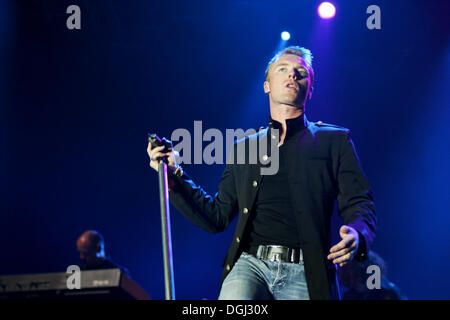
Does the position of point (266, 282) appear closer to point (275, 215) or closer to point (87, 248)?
point (275, 215)

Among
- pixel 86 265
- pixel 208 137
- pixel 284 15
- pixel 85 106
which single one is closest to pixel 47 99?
pixel 85 106

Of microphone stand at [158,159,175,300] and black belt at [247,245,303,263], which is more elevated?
microphone stand at [158,159,175,300]

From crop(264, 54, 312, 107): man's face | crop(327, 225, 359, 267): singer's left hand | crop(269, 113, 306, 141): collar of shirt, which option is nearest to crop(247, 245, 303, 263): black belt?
crop(327, 225, 359, 267): singer's left hand

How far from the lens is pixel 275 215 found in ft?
9.45

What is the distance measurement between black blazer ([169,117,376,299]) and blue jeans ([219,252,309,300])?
0.23 feet

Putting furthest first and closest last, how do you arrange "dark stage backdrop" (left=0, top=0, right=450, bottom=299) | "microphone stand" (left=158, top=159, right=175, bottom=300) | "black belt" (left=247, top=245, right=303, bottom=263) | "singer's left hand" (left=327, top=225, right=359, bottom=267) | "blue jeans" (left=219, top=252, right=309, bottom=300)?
"dark stage backdrop" (left=0, top=0, right=450, bottom=299) < "black belt" (left=247, top=245, right=303, bottom=263) < "blue jeans" (left=219, top=252, right=309, bottom=300) < "singer's left hand" (left=327, top=225, right=359, bottom=267) < "microphone stand" (left=158, top=159, right=175, bottom=300)

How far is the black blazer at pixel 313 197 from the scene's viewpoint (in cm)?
262

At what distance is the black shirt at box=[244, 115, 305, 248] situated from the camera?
2.79 meters

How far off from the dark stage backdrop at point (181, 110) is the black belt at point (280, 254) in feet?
18.9

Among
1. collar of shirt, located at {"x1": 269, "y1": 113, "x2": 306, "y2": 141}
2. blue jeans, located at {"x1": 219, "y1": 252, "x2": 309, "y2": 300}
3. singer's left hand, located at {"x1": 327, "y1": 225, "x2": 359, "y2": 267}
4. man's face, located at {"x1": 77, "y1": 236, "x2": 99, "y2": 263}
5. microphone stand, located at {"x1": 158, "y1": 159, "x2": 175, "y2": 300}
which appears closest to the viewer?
microphone stand, located at {"x1": 158, "y1": 159, "x2": 175, "y2": 300}

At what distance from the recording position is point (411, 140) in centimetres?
882

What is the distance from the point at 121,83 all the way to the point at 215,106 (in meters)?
Result: 1.77

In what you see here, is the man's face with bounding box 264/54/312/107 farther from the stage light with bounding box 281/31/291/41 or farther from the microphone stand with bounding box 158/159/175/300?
the stage light with bounding box 281/31/291/41

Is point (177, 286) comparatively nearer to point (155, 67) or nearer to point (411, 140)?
point (155, 67)
